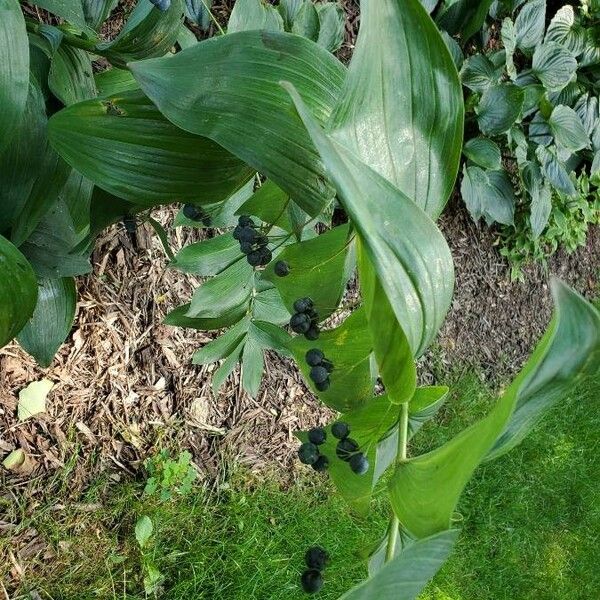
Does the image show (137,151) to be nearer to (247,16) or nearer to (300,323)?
(300,323)

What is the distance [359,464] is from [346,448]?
2 cm

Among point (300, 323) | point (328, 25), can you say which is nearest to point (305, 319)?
point (300, 323)

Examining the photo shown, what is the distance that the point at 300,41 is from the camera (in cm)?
50

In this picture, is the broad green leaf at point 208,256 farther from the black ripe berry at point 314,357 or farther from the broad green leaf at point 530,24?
the broad green leaf at point 530,24

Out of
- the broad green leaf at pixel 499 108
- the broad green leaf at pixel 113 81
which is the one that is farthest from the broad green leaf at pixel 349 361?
the broad green leaf at pixel 499 108

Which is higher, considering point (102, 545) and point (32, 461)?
point (32, 461)

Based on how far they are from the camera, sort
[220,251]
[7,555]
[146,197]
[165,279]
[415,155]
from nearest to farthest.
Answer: [415,155], [146,197], [220,251], [7,555], [165,279]

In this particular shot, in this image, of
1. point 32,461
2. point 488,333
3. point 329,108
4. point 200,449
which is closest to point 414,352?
point 329,108

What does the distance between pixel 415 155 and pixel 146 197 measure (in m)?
0.25

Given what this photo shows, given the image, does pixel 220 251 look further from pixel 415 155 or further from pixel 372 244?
pixel 372 244

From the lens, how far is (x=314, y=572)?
0.55 meters

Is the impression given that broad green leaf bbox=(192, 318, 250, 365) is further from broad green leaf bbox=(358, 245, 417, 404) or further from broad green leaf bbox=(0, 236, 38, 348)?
broad green leaf bbox=(358, 245, 417, 404)

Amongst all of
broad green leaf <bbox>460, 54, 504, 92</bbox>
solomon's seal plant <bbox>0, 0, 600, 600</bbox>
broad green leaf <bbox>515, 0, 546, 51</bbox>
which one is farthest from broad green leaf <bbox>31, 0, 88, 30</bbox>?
broad green leaf <bbox>515, 0, 546, 51</bbox>

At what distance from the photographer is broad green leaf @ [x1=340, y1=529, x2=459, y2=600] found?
33 centimetres
